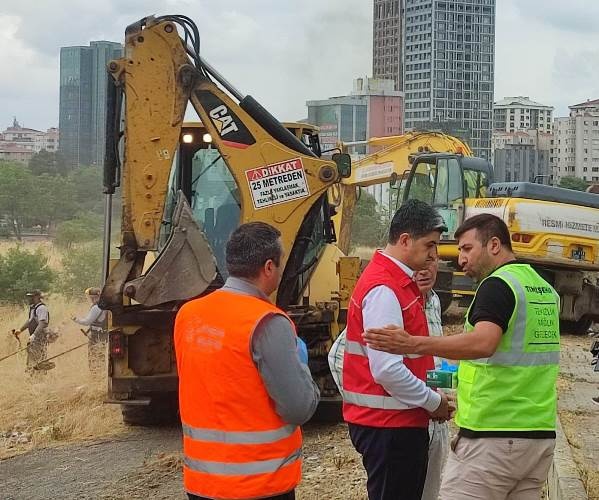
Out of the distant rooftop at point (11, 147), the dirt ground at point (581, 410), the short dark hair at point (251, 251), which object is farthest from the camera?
the distant rooftop at point (11, 147)

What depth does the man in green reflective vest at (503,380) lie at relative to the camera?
3.92 m

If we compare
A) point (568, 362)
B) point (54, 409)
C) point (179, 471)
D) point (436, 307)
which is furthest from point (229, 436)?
point (568, 362)

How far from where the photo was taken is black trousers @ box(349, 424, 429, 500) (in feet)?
13.7

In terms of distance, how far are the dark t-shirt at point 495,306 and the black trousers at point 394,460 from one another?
0.30 metres

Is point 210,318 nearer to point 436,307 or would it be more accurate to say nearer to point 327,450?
point 436,307

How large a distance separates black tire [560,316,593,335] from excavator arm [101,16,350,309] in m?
9.23

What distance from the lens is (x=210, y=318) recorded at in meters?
3.64

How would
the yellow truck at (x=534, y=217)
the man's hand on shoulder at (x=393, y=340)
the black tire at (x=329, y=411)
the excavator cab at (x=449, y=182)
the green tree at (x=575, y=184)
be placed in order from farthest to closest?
the green tree at (x=575, y=184) → the excavator cab at (x=449, y=182) → the yellow truck at (x=534, y=217) → the black tire at (x=329, y=411) → the man's hand on shoulder at (x=393, y=340)

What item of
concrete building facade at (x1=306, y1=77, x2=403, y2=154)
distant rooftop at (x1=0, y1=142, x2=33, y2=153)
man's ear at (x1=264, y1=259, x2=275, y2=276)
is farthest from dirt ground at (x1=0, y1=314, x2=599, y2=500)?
distant rooftop at (x1=0, y1=142, x2=33, y2=153)

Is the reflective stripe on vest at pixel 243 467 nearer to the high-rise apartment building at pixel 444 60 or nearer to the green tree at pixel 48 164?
the green tree at pixel 48 164

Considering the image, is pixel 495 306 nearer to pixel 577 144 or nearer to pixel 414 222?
pixel 414 222

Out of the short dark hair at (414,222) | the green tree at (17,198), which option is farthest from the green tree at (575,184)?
the short dark hair at (414,222)

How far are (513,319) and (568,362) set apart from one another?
999 centimetres

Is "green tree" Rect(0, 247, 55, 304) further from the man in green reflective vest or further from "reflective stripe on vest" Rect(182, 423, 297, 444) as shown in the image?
"reflective stripe on vest" Rect(182, 423, 297, 444)
